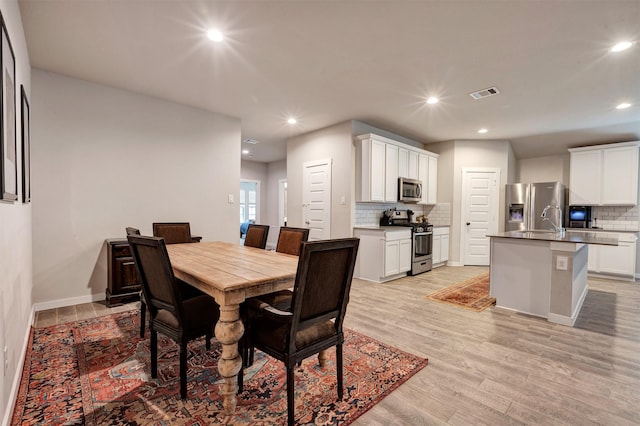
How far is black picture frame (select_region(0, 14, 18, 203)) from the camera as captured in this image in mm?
1555

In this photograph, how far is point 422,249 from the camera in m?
5.44

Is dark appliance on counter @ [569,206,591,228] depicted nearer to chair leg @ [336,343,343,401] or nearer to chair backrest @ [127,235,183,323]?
chair leg @ [336,343,343,401]

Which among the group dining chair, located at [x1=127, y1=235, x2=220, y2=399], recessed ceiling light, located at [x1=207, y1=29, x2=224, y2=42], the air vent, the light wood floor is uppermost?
recessed ceiling light, located at [x1=207, y1=29, x2=224, y2=42]

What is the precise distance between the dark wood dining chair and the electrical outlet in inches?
162

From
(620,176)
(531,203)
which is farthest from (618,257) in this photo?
(531,203)

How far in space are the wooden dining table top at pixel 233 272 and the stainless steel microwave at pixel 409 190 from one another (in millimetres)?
3525

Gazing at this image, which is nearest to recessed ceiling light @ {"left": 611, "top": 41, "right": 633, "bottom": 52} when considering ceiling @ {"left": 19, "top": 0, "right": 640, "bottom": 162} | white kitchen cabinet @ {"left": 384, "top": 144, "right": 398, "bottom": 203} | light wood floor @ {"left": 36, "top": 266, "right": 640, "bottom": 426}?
ceiling @ {"left": 19, "top": 0, "right": 640, "bottom": 162}

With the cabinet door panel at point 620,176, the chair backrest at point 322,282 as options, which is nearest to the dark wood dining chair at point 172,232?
the chair backrest at point 322,282

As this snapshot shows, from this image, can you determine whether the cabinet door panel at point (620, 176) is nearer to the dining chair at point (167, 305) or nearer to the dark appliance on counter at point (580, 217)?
the dark appliance on counter at point (580, 217)

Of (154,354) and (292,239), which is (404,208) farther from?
(154,354)

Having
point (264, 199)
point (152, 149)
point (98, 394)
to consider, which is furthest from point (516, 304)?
point (264, 199)

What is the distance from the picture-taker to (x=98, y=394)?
6.07ft

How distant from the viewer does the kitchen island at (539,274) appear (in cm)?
307

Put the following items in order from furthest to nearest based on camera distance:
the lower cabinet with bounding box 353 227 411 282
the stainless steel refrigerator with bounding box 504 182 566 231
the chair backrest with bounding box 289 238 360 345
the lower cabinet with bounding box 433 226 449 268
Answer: the lower cabinet with bounding box 433 226 449 268 < the stainless steel refrigerator with bounding box 504 182 566 231 < the lower cabinet with bounding box 353 227 411 282 < the chair backrest with bounding box 289 238 360 345
